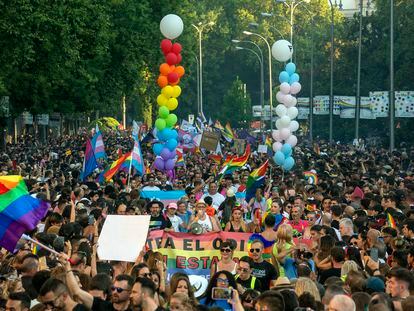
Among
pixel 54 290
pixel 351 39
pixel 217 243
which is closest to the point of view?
pixel 54 290

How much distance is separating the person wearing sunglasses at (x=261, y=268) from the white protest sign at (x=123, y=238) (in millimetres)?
1024

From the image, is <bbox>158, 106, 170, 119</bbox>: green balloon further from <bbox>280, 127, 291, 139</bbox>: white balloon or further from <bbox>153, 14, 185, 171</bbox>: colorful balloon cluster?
<bbox>280, 127, 291, 139</bbox>: white balloon

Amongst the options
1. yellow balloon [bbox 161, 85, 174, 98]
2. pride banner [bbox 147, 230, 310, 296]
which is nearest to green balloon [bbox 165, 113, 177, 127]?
yellow balloon [bbox 161, 85, 174, 98]

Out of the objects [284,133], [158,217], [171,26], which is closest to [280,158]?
[284,133]

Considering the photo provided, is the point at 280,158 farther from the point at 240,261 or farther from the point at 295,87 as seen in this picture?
the point at 240,261

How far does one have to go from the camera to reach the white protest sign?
1352 cm

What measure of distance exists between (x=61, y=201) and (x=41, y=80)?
24314 mm

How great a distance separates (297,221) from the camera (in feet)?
61.8

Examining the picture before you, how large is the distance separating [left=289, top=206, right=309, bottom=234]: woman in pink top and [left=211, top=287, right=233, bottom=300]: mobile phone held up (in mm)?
6995

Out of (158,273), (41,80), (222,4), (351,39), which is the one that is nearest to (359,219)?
(158,273)

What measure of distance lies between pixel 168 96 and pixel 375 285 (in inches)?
988

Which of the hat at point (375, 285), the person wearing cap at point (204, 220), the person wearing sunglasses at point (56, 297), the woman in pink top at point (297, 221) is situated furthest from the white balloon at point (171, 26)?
the person wearing sunglasses at point (56, 297)

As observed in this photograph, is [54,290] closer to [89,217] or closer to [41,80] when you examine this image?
[89,217]

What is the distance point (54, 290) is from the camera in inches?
409
